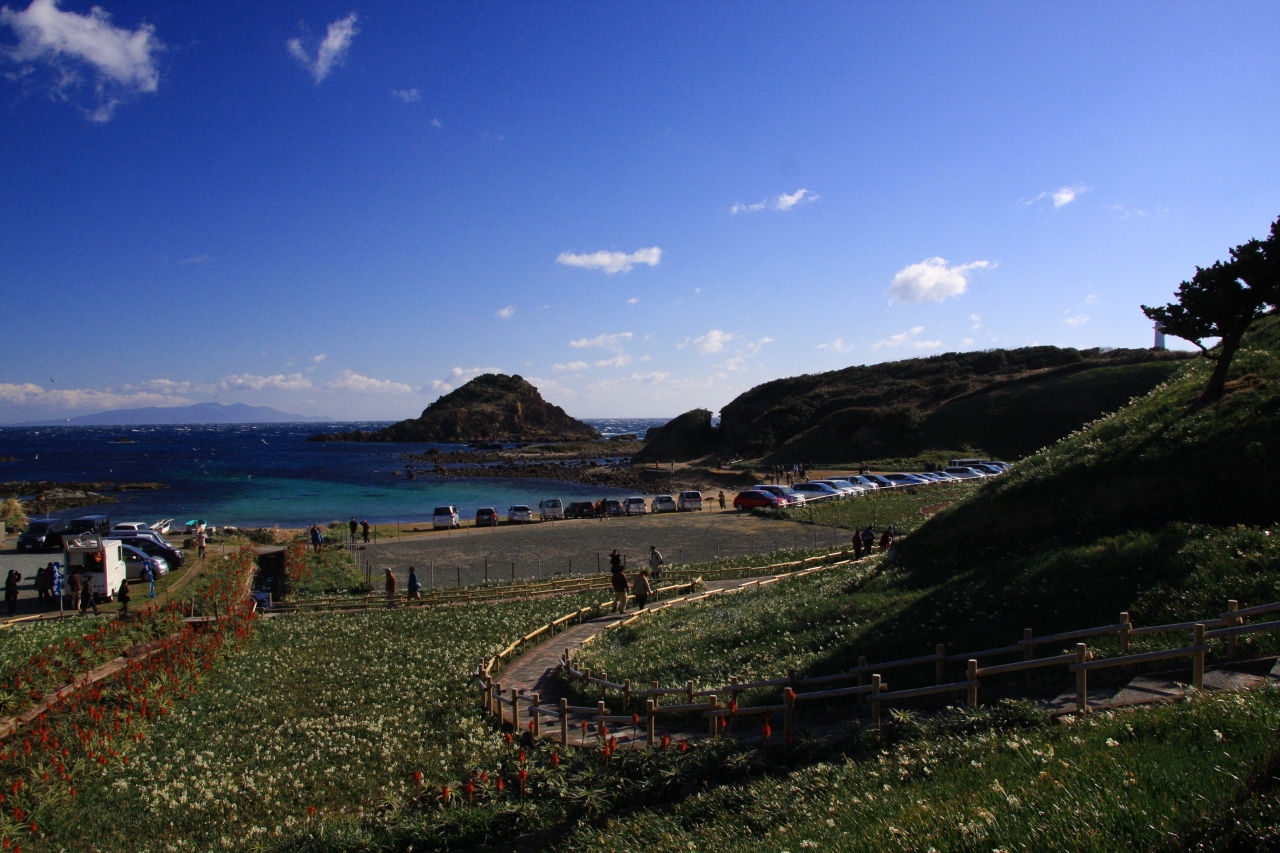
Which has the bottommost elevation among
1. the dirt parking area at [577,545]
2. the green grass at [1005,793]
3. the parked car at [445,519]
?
the dirt parking area at [577,545]

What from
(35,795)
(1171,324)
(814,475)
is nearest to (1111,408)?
(814,475)

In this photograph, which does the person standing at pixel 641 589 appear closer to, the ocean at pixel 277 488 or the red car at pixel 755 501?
the red car at pixel 755 501

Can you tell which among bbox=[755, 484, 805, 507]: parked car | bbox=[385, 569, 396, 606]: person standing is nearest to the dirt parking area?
bbox=[755, 484, 805, 507]: parked car

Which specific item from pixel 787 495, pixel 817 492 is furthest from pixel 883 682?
pixel 817 492

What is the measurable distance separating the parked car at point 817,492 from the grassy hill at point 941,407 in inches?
1222

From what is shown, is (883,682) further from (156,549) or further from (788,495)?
(788,495)

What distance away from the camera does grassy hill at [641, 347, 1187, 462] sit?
79625mm

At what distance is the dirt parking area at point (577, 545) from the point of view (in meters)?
33.9

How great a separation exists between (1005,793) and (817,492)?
159 ft

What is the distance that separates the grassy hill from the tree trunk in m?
60.9

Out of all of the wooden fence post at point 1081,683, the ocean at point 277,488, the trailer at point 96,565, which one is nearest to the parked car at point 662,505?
the ocean at point 277,488

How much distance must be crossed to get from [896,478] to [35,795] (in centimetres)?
5681

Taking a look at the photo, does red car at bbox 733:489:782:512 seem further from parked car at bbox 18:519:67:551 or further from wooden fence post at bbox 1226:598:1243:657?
wooden fence post at bbox 1226:598:1243:657

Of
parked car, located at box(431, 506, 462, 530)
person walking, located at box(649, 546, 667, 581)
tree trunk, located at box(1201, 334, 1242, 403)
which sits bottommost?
parked car, located at box(431, 506, 462, 530)
